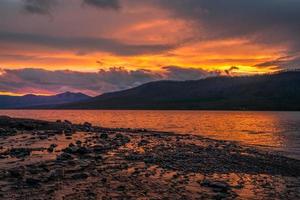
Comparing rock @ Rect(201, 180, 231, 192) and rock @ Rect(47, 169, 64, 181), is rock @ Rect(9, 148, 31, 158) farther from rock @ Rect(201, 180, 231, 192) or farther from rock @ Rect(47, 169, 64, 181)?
rock @ Rect(201, 180, 231, 192)

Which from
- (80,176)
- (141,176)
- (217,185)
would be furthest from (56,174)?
(217,185)

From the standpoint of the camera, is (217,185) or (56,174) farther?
(56,174)

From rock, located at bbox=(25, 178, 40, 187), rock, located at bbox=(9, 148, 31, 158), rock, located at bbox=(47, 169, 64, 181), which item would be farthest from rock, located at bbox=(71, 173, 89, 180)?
rock, located at bbox=(9, 148, 31, 158)

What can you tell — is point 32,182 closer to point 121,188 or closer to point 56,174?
point 56,174

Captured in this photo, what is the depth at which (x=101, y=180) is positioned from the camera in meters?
21.5

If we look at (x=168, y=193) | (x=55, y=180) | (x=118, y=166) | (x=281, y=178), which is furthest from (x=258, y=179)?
(x=55, y=180)

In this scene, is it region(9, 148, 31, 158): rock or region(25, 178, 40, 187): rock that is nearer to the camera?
region(25, 178, 40, 187): rock

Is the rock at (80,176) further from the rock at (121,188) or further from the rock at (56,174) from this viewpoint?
the rock at (121,188)

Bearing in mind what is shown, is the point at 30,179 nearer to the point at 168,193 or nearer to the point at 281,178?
the point at 168,193

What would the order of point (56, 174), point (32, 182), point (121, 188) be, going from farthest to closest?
point (56, 174) → point (32, 182) → point (121, 188)

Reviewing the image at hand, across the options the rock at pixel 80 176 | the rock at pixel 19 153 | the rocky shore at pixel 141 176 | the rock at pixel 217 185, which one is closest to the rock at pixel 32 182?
the rocky shore at pixel 141 176

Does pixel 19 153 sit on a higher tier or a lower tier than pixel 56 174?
higher

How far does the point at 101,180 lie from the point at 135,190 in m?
2.93

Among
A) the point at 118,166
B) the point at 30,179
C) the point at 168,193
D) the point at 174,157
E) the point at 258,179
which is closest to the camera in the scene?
the point at 168,193
